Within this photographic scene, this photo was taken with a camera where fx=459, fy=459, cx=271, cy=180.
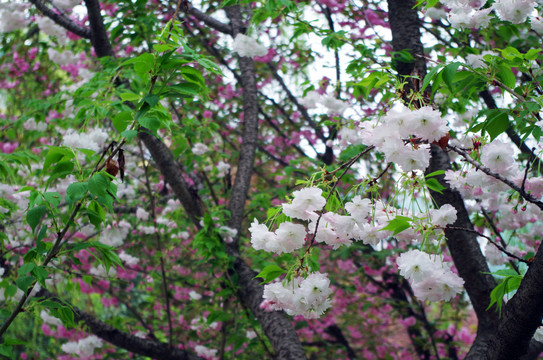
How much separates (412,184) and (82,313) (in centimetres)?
206

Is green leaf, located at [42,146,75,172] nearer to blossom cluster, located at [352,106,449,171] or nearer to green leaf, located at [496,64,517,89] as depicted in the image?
blossom cluster, located at [352,106,449,171]

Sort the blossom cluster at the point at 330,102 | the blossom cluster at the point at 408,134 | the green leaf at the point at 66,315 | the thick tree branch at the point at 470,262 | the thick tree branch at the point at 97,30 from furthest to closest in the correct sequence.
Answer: the blossom cluster at the point at 330,102, the thick tree branch at the point at 97,30, the thick tree branch at the point at 470,262, the green leaf at the point at 66,315, the blossom cluster at the point at 408,134

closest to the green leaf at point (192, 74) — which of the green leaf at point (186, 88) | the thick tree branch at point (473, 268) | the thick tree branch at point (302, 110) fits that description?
the green leaf at point (186, 88)

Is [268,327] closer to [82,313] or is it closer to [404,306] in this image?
[82,313]

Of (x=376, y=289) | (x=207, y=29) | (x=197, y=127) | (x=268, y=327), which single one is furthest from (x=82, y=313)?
(x=376, y=289)

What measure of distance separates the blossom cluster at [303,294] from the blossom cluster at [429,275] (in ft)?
0.61

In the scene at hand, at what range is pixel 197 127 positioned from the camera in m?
2.98

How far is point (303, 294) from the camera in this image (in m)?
1.05

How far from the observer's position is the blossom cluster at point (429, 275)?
102cm

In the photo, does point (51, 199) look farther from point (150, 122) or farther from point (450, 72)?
point (450, 72)

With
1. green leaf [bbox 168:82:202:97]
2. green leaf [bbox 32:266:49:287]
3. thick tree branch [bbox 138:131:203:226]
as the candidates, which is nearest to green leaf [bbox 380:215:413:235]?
green leaf [bbox 168:82:202:97]

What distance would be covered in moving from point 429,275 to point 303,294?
0.28m

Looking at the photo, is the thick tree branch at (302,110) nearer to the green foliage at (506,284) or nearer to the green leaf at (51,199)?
the green foliage at (506,284)

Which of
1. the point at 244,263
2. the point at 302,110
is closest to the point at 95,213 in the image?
the point at 244,263
